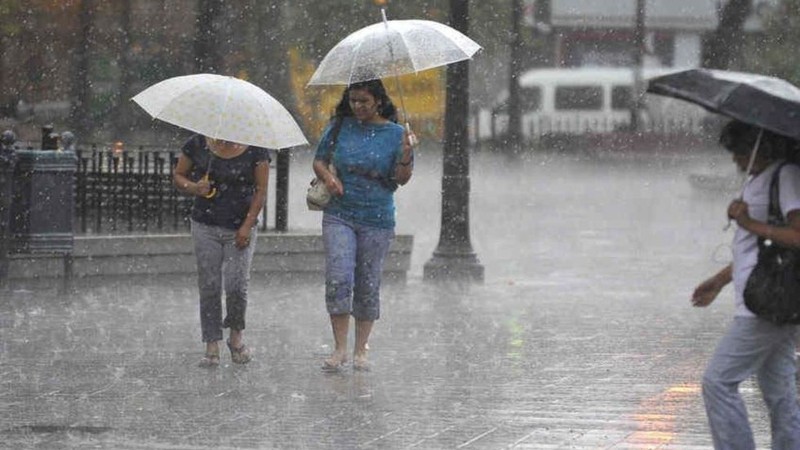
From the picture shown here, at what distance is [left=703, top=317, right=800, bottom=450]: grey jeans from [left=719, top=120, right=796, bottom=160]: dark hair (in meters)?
0.61

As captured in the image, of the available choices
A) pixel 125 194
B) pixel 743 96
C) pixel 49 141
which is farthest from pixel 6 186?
pixel 743 96

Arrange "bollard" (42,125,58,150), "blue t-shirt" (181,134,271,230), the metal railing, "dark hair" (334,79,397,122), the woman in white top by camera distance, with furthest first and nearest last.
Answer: the metal railing < "bollard" (42,125,58,150) < "blue t-shirt" (181,134,271,230) < "dark hair" (334,79,397,122) < the woman in white top

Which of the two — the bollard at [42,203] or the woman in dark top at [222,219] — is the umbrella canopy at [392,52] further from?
the bollard at [42,203]

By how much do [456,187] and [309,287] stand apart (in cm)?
215

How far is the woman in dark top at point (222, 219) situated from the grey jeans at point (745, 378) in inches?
175

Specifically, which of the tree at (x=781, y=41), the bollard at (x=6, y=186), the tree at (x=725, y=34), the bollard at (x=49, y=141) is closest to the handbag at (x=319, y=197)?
the bollard at (x=6, y=186)

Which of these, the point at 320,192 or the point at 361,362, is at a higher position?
the point at 320,192

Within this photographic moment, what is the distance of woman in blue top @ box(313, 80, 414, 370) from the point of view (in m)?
10.9

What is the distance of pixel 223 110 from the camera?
10.9 metres

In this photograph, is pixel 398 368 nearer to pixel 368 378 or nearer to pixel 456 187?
pixel 368 378

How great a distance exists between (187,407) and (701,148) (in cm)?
4411

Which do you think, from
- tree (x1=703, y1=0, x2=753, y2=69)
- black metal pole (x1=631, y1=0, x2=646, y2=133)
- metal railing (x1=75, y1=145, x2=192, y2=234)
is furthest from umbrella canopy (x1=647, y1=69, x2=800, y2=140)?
black metal pole (x1=631, y1=0, x2=646, y2=133)

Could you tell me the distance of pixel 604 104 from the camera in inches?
2125

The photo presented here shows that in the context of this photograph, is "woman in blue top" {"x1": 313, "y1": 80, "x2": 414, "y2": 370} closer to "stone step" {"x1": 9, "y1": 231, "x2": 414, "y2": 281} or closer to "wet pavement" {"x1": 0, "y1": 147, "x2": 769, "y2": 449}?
"wet pavement" {"x1": 0, "y1": 147, "x2": 769, "y2": 449}
